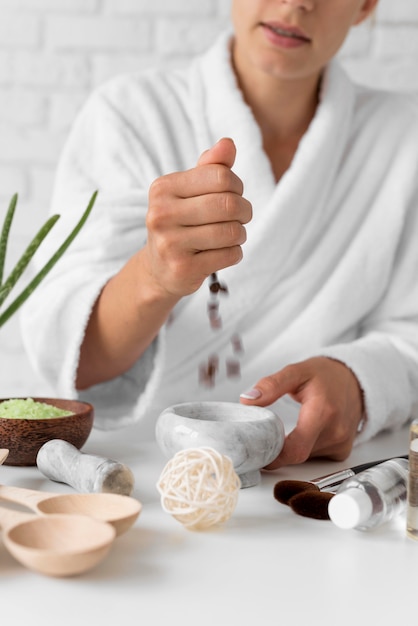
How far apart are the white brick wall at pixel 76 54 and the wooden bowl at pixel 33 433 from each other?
3.37 feet

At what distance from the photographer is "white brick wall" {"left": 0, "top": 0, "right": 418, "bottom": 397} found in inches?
62.3

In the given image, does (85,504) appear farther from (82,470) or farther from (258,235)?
(258,235)

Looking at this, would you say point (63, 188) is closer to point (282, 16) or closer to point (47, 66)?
point (282, 16)

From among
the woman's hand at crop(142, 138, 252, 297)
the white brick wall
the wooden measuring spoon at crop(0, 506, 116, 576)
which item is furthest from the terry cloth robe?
the wooden measuring spoon at crop(0, 506, 116, 576)

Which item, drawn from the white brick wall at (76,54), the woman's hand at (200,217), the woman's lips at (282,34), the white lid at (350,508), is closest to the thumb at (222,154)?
the woman's hand at (200,217)

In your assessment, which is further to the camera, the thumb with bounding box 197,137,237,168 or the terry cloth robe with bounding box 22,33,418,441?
the terry cloth robe with bounding box 22,33,418,441

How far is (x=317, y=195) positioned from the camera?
1160mm

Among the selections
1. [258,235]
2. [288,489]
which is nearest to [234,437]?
[288,489]

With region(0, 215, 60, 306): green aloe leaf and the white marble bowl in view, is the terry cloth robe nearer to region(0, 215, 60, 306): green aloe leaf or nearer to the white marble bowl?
region(0, 215, 60, 306): green aloe leaf

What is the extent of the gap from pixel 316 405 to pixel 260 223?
1.31 feet

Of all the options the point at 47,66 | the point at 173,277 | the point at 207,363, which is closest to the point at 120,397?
the point at 207,363

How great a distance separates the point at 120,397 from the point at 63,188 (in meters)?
0.33

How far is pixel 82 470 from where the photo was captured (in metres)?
0.61

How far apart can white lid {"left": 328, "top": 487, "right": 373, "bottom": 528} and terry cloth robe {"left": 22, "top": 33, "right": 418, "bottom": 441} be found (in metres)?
0.49
